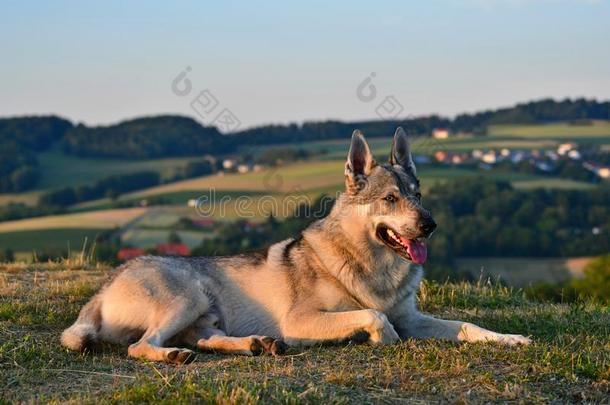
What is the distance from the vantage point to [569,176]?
68688 mm

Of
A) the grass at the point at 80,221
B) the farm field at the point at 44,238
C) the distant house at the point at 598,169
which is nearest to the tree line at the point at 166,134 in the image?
the grass at the point at 80,221

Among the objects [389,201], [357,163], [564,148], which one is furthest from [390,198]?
[564,148]

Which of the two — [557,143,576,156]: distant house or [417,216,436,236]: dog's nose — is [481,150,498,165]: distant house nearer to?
[557,143,576,156]: distant house

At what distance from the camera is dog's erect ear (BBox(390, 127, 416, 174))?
30.7 feet

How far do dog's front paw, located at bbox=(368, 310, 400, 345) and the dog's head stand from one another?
0.76 meters

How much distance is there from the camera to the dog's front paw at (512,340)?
314 inches

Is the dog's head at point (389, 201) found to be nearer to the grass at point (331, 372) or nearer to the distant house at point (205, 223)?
the grass at point (331, 372)

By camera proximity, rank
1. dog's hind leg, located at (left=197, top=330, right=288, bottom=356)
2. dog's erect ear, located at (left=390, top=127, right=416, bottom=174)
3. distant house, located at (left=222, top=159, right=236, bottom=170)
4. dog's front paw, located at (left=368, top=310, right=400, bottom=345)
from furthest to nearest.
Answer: distant house, located at (left=222, top=159, right=236, bottom=170) < dog's erect ear, located at (left=390, top=127, right=416, bottom=174) < dog's front paw, located at (left=368, top=310, right=400, bottom=345) < dog's hind leg, located at (left=197, top=330, right=288, bottom=356)

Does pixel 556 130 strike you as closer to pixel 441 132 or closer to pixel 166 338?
→ pixel 441 132

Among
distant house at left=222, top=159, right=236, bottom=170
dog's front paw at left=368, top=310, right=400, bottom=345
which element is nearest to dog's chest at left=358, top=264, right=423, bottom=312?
dog's front paw at left=368, top=310, right=400, bottom=345

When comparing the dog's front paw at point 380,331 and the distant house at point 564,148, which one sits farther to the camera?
the distant house at point 564,148

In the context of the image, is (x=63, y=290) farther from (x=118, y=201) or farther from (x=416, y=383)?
(x=118, y=201)

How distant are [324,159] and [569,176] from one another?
24.8 m

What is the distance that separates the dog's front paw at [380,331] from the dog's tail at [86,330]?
114 inches
